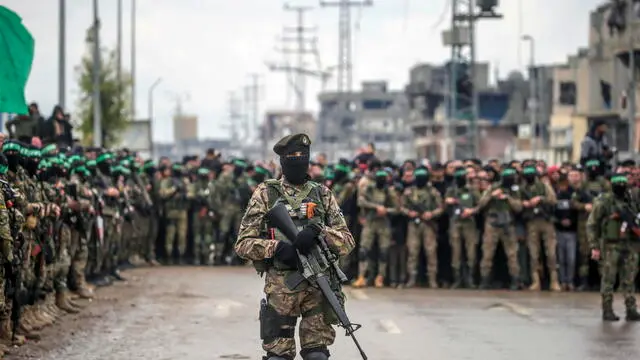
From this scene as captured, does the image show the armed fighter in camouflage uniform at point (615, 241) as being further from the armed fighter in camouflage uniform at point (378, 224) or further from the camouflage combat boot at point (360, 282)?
the camouflage combat boot at point (360, 282)

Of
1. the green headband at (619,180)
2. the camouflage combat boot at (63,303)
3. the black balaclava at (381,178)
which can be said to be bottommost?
the camouflage combat boot at (63,303)

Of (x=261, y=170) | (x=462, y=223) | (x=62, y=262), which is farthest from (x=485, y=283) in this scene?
(x=62, y=262)

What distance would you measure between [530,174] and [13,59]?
30.7 ft

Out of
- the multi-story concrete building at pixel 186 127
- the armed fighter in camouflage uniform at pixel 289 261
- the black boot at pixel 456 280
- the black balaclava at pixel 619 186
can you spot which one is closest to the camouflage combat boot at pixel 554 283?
the black boot at pixel 456 280

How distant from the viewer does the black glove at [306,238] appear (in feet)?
30.7

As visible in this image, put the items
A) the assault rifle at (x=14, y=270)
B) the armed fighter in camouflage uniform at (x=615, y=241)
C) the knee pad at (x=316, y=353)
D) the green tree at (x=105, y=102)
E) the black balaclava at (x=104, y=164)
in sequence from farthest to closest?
the green tree at (x=105, y=102) < the black balaclava at (x=104, y=164) < the armed fighter in camouflage uniform at (x=615, y=241) < the assault rifle at (x=14, y=270) < the knee pad at (x=316, y=353)

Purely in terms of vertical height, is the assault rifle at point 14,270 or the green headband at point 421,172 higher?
the green headband at point 421,172

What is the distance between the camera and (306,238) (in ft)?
30.7

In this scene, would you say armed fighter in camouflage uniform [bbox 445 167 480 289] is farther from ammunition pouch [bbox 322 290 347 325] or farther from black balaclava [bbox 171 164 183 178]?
ammunition pouch [bbox 322 290 347 325]

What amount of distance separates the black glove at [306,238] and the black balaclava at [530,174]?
14.2 m

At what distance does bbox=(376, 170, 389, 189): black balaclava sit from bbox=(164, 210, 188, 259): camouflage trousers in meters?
6.48

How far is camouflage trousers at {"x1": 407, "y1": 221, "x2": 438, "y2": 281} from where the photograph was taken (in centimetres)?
2344

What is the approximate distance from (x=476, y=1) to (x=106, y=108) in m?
13.6

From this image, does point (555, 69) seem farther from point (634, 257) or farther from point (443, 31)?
point (634, 257)
